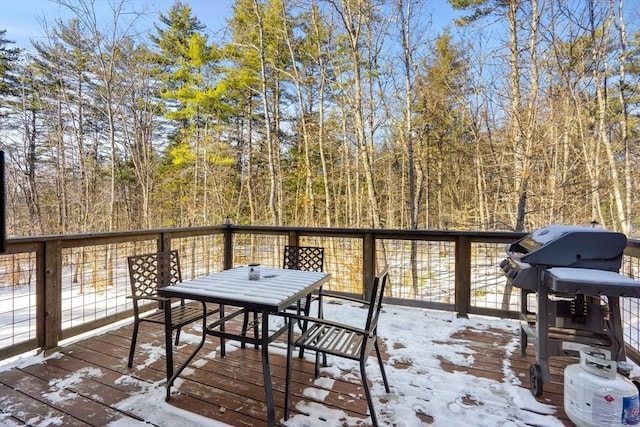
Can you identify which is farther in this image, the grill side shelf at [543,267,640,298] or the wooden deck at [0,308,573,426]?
the wooden deck at [0,308,573,426]

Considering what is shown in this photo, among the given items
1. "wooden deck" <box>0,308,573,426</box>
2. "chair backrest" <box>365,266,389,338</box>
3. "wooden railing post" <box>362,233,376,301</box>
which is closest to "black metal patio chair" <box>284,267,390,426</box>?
"chair backrest" <box>365,266,389,338</box>

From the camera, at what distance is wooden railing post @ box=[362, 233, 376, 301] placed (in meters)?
3.90

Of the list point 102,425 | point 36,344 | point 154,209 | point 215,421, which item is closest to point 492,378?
point 215,421

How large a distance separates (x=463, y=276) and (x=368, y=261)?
→ 106cm

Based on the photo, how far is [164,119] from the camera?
10469 millimetres

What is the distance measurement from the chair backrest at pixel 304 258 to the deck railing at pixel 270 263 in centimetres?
76

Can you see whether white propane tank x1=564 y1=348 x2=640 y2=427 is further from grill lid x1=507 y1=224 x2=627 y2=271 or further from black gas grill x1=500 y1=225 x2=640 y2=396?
grill lid x1=507 y1=224 x2=627 y2=271

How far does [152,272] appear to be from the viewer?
2748 millimetres

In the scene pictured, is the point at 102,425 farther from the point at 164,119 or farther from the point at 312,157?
the point at 164,119

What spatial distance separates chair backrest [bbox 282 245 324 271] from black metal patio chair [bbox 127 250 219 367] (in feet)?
2.98

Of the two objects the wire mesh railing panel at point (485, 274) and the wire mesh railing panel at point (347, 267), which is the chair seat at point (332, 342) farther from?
the wire mesh railing panel at point (485, 274)

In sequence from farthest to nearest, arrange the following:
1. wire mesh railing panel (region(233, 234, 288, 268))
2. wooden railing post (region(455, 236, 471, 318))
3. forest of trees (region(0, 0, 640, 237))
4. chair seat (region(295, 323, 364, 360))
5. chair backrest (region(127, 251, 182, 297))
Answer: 1. forest of trees (region(0, 0, 640, 237))
2. wire mesh railing panel (region(233, 234, 288, 268))
3. wooden railing post (region(455, 236, 471, 318))
4. chair backrest (region(127, 251, 182, 297))
5. chair seat (region(295, 323, 364, 360))

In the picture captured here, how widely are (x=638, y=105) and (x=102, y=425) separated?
9.22m

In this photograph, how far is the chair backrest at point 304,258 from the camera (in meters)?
3.22
